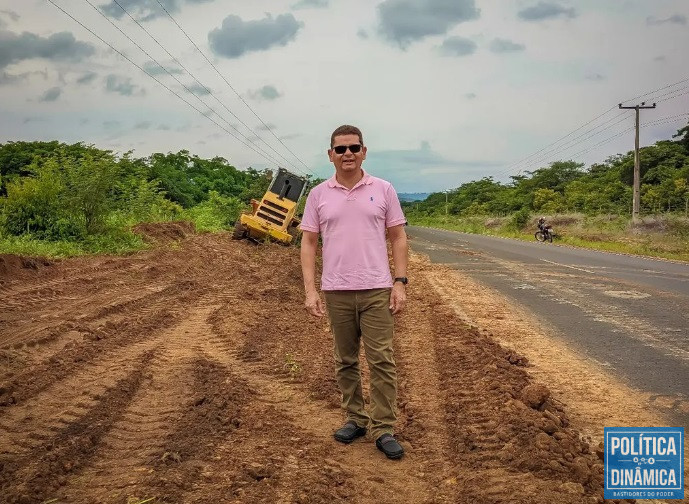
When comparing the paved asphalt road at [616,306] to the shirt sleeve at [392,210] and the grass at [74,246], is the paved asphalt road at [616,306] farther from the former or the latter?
the grass at [74,246]

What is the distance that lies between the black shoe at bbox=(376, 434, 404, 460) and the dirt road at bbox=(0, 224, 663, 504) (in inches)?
3.1

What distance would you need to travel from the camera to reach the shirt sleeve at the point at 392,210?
4160 millimetres

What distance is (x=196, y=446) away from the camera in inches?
164

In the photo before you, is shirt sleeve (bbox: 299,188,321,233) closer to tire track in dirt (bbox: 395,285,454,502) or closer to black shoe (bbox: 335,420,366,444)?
black shoe (bbox: 335,420,366,444)

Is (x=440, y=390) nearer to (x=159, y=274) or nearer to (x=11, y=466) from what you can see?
(x=11, y=466)

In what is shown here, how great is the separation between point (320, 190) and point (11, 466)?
2574mm

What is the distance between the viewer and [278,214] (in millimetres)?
21547

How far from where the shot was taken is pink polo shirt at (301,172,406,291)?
4105 mm

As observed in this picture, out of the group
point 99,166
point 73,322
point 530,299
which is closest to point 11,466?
point 73,322

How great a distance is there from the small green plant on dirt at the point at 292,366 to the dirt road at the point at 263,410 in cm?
2

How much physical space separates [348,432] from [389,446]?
368mm

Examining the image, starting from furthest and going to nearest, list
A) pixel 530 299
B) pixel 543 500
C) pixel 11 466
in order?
pixel 530 299 < pixel 11 466 < pixel 543 500

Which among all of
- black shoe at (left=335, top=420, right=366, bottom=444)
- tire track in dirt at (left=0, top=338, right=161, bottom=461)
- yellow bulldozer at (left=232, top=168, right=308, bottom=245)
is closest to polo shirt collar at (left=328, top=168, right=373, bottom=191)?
black shoe at (left=335, top=420, right=366, bottom=444)

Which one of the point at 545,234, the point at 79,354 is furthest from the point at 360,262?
the point at 545,234
